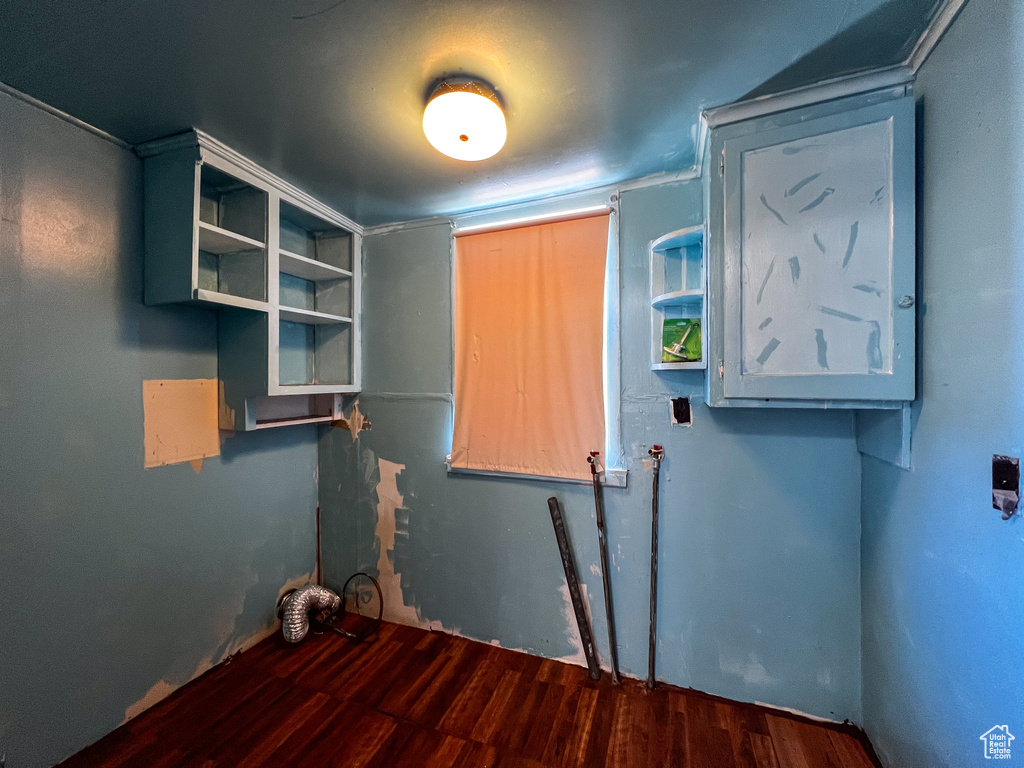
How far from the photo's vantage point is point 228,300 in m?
1.56

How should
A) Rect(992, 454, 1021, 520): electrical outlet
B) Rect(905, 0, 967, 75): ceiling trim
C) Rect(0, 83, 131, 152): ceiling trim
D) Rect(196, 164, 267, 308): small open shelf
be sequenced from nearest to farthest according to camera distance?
1. Rect(992, 454, 1021, 520): electrical outlet
2. Rect(905, 0, 967, 75): ceiling trim
3. Rect(0, 83, 131, 152): ceiling trim
4. Rect(196, 164, 267, 308): small open shelf

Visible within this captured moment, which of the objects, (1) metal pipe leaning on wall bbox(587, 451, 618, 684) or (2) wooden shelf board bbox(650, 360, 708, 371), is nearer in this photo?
(2) wooden shelf board bbox(650, 360, 708, 371)

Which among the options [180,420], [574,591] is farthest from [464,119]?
[574,591]

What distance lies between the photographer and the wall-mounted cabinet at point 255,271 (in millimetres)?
1496

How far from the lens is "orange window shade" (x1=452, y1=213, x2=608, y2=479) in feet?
6.12

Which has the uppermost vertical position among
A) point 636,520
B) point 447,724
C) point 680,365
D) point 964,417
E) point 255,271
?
point 255,271

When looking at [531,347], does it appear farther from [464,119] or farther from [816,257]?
[816,257]

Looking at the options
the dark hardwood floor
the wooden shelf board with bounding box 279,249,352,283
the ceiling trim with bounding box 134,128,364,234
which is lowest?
the dark hardwood floor

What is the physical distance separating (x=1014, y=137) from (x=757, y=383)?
0.74 m

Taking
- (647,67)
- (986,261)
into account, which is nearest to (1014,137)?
(986,261)

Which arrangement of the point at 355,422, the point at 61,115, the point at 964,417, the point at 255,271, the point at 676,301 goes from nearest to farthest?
the point at 964,417 → the point at 61,115 → the point at 676,301 → the point at 255,271 → the point at 355,422

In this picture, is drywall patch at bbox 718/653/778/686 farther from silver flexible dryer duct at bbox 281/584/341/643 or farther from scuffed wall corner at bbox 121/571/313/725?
scuffed wall corner at bbox 121/571/313/725

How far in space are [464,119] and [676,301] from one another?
1.08m

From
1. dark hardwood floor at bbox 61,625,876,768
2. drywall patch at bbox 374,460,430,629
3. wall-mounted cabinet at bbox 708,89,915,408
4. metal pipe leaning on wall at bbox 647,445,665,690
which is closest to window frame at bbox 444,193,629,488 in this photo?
metal pipe leaning on wall at bbox 647,445,665,690
